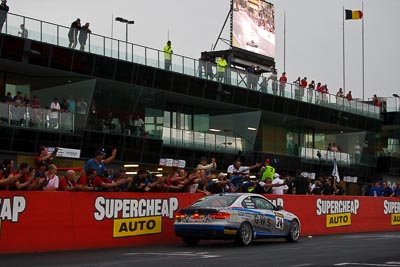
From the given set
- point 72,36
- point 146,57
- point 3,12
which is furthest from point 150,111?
point 3,12

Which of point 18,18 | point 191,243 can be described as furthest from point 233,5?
point 191,243

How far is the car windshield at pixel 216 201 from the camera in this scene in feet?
62.4

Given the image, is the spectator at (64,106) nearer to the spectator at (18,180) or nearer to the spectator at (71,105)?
the spectator at (71,105)

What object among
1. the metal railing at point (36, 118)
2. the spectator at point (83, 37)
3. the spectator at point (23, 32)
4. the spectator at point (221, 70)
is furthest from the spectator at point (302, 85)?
the spectator at point (23, 32)

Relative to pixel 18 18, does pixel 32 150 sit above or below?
below

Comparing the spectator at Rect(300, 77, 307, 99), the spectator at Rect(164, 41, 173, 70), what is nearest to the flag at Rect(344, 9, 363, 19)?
the spectator at Rect(300, 77, 307, 99)

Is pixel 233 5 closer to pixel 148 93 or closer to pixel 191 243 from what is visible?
pixel 148 93

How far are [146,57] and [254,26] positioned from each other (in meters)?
17.5

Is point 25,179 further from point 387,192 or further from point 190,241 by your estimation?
point 387,192

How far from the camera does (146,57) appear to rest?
1505 inches

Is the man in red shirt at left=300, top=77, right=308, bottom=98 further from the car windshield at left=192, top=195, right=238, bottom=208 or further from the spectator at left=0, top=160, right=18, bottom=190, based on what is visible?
the spectator at left=0, top=160, right=18, bottom=190

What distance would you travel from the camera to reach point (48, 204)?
56.2 feet

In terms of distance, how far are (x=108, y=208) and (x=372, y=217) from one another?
1528 cm

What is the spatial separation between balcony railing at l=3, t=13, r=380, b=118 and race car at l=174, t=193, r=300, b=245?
16.2 meters
